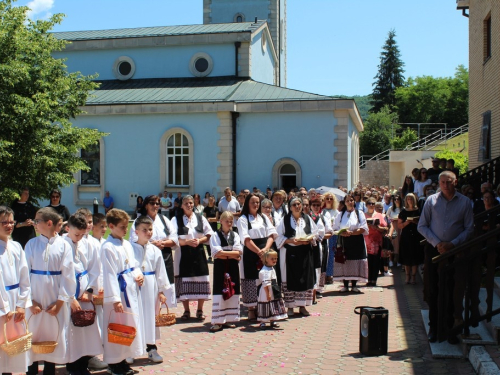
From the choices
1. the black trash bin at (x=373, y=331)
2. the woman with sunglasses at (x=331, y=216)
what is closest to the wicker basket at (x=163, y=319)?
the black trash bin at (x=373, y=331)

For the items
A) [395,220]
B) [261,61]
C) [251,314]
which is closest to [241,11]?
[261,61]

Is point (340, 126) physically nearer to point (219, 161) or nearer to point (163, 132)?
point (219, 161)

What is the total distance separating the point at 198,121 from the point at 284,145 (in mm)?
4223

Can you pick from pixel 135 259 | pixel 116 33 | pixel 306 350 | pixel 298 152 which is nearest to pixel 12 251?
pixel 135 259

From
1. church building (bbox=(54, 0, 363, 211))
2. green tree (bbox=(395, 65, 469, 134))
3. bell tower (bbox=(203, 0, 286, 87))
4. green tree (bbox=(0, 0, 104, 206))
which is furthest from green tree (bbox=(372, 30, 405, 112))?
green tree (bbox=(0, 0, 104, 206))

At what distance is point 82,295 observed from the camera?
6.87m

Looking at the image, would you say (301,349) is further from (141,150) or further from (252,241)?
(141,150)

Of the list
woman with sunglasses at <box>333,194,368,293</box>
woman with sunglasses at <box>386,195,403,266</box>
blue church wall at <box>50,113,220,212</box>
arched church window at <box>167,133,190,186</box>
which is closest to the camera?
woman with sunglasses at <box>333,194,368,293</box>

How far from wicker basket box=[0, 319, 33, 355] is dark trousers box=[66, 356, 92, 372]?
757 millimetres

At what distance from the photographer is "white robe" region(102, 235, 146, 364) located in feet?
22.3

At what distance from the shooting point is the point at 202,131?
95.5 ft

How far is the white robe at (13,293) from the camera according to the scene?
602 centimetres

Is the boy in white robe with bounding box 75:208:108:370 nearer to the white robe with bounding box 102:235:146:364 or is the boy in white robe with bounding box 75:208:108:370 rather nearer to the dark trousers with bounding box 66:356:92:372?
the white robe with bounding box 102:235:146:364

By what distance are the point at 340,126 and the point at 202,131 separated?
6.35 metres
